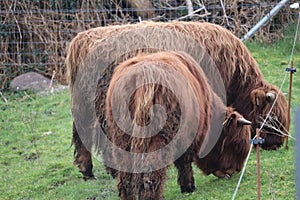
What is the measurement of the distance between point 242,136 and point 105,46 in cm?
165

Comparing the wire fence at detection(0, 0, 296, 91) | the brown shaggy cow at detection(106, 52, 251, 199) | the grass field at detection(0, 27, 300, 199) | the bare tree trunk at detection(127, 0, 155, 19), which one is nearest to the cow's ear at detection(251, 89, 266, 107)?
the grass field at detection(0, 27, 300, 199)

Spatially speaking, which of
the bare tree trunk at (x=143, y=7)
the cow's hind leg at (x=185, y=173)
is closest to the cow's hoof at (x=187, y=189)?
the cow's hind leg at (x=185, y=173)

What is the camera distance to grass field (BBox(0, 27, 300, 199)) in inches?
191

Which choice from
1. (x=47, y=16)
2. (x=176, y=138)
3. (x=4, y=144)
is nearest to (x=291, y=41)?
(x=47, y=16)

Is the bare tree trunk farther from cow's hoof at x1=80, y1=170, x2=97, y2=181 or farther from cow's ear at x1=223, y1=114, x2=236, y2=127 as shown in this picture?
cow's ear at x1=223, y1=114, x2=236, y2=127

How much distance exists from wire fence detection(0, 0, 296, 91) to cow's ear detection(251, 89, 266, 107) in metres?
5.00

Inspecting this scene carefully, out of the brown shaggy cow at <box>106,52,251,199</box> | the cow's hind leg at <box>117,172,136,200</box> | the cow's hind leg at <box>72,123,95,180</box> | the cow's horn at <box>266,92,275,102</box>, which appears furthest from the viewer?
the cow's hind leg at <box>72,123,95,180</box>

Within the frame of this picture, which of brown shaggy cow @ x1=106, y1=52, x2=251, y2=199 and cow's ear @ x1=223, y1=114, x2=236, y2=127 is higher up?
brown shaggy cow @ x1=106, y1=52, x2=251, y2=199

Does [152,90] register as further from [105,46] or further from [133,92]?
[105,46]

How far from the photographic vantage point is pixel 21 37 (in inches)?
416

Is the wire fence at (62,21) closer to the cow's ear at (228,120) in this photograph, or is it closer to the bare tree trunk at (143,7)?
the bare tree trunk at (143,7)

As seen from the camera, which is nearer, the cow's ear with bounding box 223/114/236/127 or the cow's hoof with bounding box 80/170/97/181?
the cow's ear with bounding box 223/114/236/127

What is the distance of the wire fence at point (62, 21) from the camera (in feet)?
34.5

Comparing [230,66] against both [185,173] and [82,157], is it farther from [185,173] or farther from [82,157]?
[82,157]
